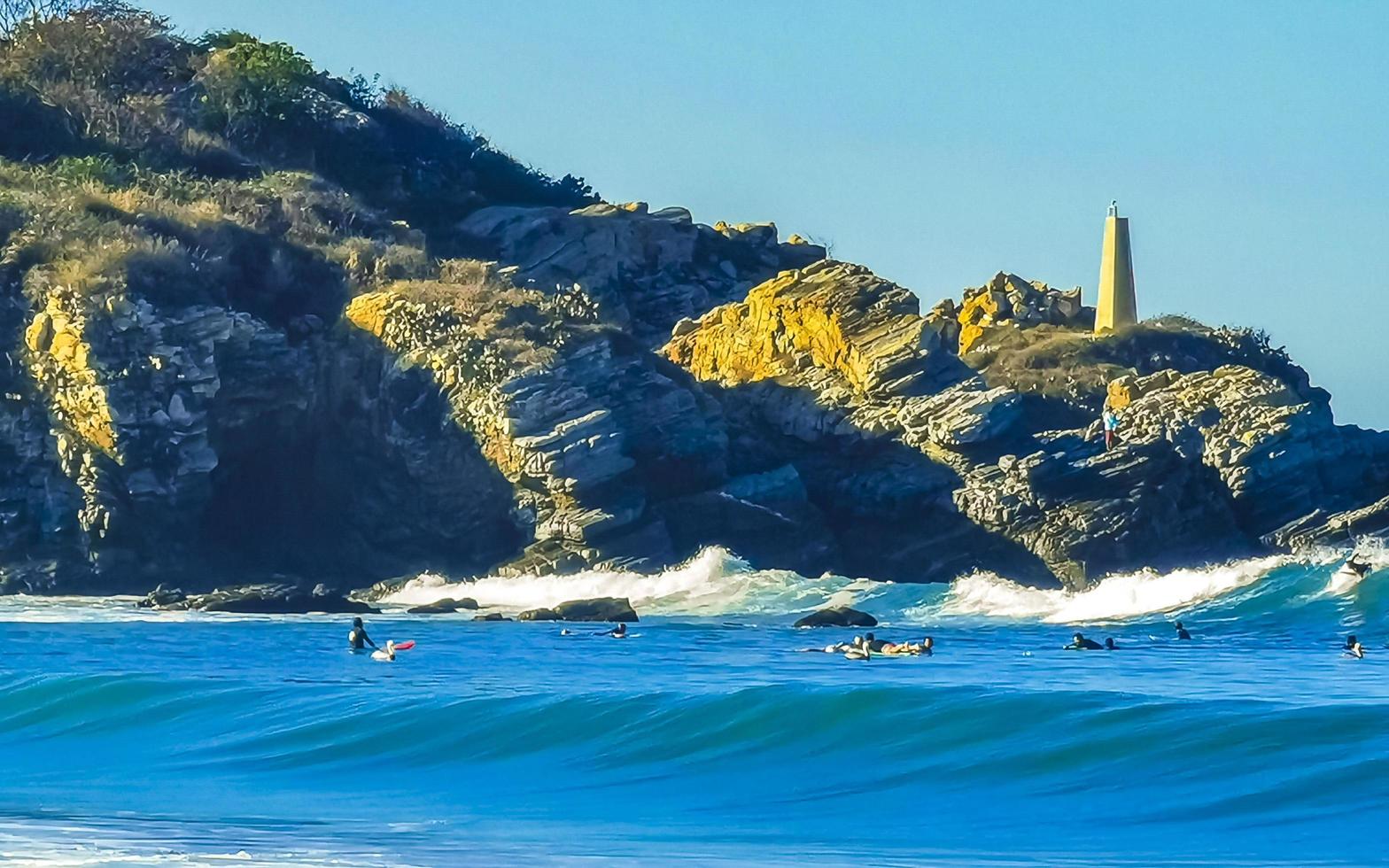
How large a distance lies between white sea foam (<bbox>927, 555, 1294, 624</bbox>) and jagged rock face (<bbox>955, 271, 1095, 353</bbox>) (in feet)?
73.5

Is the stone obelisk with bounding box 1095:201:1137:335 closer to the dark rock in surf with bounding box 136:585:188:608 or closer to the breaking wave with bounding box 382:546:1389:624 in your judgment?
the breaking wave with bounding box 382:546:1389:624

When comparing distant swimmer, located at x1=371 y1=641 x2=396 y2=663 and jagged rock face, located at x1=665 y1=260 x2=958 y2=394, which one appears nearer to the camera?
distant swimmer, located at x1=371 y1=641 x2=396 y2=663

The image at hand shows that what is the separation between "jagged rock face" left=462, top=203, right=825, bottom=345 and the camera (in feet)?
237

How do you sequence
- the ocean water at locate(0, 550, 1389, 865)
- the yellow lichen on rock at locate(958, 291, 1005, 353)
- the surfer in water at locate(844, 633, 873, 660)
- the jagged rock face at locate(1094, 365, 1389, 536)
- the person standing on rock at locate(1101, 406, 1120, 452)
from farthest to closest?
the yellow lichen on rock at locate(958, 291, 1005, 353) → the jagged rock face at locate(1094, 365, 1389, 536) → the person standing on rock at locate(1101, 406, 1120, 452) → the surfer in water at locate(844, 633, 873, 660) → the ocean water at locate(0, 550, 1389, 865)

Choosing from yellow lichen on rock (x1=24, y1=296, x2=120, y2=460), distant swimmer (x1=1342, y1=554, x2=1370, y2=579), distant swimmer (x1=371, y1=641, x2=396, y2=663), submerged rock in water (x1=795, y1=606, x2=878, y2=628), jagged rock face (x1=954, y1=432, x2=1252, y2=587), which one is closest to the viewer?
distant swimmer (x1=371, y1=641, x2=396, y2=663)

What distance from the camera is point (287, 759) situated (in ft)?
78.0

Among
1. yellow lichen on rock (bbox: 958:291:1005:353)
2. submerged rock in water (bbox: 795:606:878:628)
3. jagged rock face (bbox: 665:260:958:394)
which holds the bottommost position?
submerged rock in water (bbox: 795:606:878:628)

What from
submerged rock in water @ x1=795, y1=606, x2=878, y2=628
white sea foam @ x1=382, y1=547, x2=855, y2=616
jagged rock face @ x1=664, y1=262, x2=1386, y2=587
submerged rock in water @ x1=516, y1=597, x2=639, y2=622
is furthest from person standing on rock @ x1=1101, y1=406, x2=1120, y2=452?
submerged rock in water @ x1=516, y1=597, x2=639, y2=622

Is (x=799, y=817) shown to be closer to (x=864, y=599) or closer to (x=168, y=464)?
(x=864, y=599)

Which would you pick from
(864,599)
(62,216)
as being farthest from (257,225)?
(864,599)

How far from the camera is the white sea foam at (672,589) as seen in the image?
4953 cm

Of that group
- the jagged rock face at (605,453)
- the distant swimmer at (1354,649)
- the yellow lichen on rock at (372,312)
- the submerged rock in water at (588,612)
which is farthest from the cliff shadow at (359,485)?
the distant swimmer at (1354,649)

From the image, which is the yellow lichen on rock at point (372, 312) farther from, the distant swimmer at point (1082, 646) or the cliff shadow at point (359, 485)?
the distant swimmer at point (1082, 646)

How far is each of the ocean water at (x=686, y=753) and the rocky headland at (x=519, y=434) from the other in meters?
14.7
